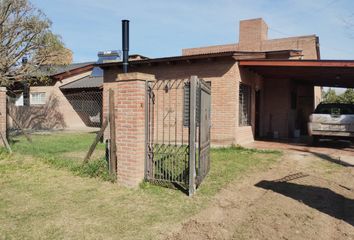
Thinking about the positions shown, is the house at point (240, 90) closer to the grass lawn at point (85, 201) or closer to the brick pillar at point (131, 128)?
the grass lawn at point (85, 201)

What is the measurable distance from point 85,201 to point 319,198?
13.1 ft

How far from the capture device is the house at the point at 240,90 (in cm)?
1117

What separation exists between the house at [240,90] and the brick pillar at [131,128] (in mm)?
5411

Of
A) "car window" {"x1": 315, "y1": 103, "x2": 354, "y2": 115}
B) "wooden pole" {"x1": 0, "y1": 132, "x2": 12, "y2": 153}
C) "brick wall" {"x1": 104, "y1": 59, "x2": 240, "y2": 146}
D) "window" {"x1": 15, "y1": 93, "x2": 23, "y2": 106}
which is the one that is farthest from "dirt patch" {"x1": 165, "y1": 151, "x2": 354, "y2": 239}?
"window" {"x1": 15, "y1": 93, "x2": 23, "y2": 106}

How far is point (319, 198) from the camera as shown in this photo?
569 cm

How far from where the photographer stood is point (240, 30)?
2302 cm

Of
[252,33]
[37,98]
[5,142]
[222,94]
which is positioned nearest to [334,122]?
[222,94]

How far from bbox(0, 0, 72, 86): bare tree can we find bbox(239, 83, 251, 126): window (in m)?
9.58

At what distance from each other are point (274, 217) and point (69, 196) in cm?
339

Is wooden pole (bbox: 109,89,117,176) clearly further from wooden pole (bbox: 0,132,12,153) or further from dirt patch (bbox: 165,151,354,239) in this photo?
wooden pole (bbox: 0,132,12,153)

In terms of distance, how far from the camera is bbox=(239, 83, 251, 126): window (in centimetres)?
1219

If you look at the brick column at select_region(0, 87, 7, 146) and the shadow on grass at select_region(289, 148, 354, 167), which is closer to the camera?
the shadow on grass at select_region(289, 148, 354, 167)

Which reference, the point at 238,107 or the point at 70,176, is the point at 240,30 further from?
the point at 70,176

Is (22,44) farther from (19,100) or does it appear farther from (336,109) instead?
(336,109)
